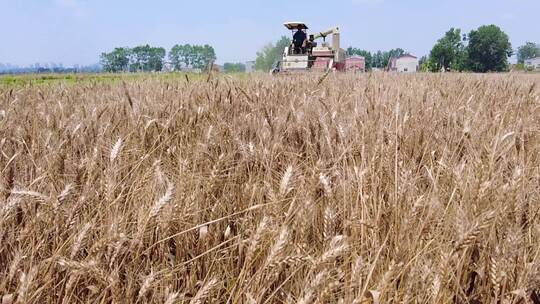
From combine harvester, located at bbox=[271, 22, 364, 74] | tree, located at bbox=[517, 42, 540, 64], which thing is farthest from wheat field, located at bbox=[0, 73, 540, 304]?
tree, located at bbox=[517, 42, 540, 64]

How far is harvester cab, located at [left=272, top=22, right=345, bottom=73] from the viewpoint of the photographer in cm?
1620

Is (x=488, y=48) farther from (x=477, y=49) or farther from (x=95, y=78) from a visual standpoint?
(x=95, y=78)

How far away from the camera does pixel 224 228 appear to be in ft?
3.53

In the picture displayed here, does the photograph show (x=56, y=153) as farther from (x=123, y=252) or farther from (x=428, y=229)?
(x=428, y=229)

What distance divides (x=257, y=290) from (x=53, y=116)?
151 centimetres

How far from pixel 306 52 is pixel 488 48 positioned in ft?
257

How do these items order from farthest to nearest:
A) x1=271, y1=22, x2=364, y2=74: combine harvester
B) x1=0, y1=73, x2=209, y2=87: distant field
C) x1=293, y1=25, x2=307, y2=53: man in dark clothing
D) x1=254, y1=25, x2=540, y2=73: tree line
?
x1=254, y1=25, x2=540, y2=73: tree line < x1=293, y1=25, x2=307, y2=53: man in dark clothing < x1=271, y1=22, x2=364, y2=74: combine harvester < x1=0, y1=73, x2=209, y2=87: distant field

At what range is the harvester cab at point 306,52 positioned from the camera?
16.2 m

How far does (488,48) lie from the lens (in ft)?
267

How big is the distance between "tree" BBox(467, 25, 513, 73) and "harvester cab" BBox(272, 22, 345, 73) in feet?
221

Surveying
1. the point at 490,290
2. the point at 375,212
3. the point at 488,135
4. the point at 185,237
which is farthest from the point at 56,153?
the point at 488,135

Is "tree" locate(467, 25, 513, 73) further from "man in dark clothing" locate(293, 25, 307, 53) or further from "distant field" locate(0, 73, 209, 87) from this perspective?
"distant field" locate(0, 73, 209, 87)

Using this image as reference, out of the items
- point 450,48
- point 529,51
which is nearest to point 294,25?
point 450,48

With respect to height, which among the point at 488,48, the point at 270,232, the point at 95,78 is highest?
the point at 488,48
